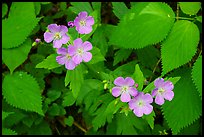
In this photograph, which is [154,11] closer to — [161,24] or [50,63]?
[161,24]

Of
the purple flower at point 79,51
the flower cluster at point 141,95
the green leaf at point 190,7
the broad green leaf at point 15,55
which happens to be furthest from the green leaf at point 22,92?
the green leaf at point 190,7

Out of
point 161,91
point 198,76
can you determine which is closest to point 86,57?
point 161,91

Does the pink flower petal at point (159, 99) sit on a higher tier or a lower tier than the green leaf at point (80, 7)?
lower

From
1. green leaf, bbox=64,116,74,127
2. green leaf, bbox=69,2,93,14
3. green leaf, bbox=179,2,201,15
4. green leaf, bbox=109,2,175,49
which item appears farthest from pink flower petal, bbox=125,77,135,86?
green leaf, bbox=64,116,74,127

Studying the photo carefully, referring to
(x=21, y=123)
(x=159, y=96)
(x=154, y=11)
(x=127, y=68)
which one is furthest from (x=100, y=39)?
(x=21, y=123)

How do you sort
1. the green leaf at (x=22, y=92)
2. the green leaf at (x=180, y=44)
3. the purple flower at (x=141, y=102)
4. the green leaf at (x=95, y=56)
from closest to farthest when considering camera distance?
the purple flower at (x=141, y=102) → the green leaf at (x=95, y=56) → the green leaf at (x=180, y=44) → the green leaf at (x=22, y=92)

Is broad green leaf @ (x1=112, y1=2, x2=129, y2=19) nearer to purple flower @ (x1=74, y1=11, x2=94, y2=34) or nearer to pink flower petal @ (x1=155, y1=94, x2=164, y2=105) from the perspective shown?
→ purple flower @ (x1=74, y1=11, x2=94, y2=34)

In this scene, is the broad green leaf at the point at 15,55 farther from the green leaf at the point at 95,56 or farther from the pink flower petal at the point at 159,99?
the pink flower petal at the point at 159,99
